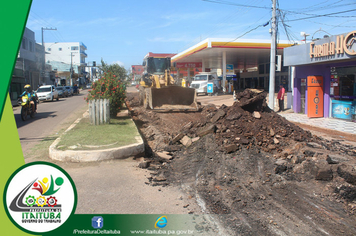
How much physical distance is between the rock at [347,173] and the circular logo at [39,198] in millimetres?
4643

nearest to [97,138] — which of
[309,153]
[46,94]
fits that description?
[309,153]

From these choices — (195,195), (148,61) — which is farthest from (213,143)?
(148,61)

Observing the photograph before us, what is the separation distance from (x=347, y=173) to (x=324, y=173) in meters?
0.44

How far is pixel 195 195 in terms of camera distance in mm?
5227

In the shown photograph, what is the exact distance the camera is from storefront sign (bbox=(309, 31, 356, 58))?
492 inches

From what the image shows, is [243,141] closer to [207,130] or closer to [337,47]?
[207,130]

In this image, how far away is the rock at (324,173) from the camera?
5520mm

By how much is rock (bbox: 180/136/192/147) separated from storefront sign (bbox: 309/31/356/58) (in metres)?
8.57

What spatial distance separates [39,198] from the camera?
355 cm

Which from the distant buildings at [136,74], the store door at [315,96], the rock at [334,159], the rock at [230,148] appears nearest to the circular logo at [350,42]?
the store door at [315,96]

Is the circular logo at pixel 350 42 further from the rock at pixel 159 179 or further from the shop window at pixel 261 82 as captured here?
the shop window at pixel 261 82

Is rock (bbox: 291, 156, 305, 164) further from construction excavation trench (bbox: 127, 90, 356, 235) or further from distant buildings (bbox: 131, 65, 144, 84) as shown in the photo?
distant buildings (bbox: 131, 65, 144, 84)

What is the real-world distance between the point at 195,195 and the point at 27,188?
281 centimetres

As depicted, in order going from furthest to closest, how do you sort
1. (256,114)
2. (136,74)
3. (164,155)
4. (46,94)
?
1. (136,74)
2. (46,94)
3. (256,114)
4. (164,155)
